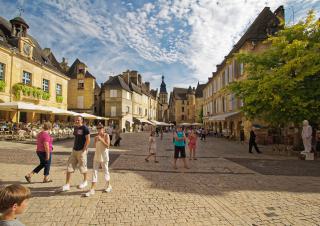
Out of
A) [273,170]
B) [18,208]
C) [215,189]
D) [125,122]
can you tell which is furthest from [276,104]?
[125,122]

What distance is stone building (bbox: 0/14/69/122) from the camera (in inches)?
720

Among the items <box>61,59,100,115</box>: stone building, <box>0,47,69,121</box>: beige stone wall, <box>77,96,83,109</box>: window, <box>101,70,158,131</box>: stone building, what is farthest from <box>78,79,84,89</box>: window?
<box>0,47,69,121</box>: beige stone wall

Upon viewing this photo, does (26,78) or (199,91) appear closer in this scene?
(26,78)

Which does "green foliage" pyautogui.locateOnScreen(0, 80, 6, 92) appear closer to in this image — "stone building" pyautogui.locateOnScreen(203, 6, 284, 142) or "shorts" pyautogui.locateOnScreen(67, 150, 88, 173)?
"shorts" pyautogui.locateOnScreen(67, 150, 88, 173)

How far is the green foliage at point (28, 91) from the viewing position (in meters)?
19.1

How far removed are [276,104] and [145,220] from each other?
9462 millimetres

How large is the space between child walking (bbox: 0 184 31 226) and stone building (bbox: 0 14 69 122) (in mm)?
14658

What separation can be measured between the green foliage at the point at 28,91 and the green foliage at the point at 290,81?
1877 cm

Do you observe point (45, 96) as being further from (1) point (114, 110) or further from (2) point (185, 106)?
(2) point (185, 106)

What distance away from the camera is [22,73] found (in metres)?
20.2

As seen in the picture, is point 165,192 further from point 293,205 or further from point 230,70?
point 230,70

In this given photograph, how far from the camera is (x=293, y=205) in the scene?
421 centimetres

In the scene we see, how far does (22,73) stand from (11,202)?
74.0ft

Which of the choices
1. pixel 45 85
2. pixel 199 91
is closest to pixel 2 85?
pixel 45 85
